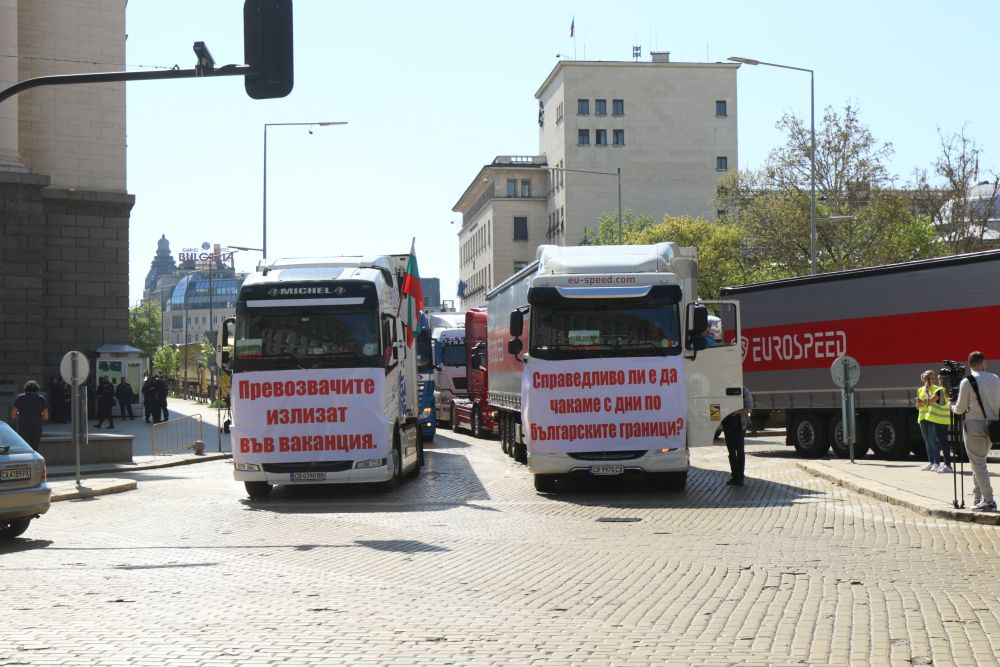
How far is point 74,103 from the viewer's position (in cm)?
5000

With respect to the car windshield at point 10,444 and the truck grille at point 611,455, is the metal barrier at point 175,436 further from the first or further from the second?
the car windshield at point 10,444

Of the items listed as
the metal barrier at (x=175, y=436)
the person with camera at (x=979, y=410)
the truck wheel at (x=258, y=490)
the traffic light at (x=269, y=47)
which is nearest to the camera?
the traffic light at (x=269, y=47)

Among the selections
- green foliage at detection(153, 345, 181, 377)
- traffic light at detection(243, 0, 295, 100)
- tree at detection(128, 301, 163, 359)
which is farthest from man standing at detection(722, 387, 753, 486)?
tree at detection(128, 301, 163, 359)

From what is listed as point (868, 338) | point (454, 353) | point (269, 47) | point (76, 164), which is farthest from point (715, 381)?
point (76, 164)

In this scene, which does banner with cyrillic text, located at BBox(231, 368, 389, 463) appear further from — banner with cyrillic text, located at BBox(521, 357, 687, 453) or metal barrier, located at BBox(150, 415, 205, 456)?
metal barrier, located at BBox(150, 415, 205, 456)

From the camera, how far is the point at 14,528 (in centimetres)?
1543

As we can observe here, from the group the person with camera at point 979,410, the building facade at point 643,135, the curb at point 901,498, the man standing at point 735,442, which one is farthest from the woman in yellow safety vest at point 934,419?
the building facade at point 643,135

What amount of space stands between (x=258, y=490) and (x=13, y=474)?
18.7 feet

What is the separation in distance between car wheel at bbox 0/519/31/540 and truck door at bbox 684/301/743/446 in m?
9.77

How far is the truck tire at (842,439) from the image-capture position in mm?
27236

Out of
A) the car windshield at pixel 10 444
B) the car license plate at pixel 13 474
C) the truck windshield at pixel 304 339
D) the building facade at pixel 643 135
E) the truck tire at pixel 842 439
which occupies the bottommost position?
the truck tire at pixel 842 439

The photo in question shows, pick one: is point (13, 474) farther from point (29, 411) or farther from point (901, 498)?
point (901, 498)

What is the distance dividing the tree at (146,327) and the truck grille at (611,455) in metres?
132

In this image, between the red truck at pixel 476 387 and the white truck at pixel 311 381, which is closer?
the white truck at pixel 311 381
